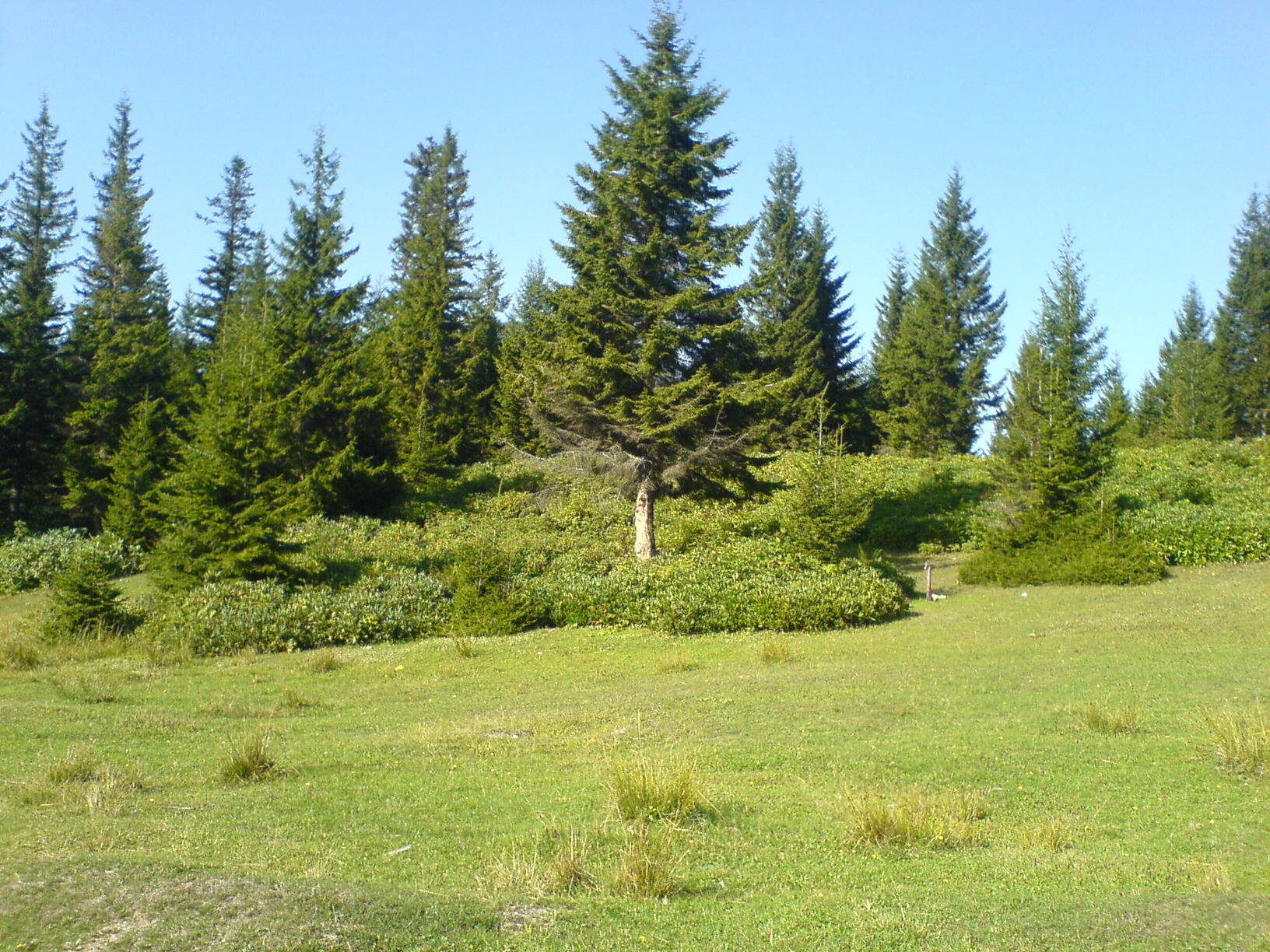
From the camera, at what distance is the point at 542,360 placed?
27578 mm

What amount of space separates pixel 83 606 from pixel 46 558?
13937 mm

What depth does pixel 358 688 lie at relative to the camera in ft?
49.8

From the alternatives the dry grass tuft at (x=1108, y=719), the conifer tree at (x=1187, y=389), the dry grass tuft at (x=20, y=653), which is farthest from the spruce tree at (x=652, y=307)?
the conifer tree at (x=1187, y=389)

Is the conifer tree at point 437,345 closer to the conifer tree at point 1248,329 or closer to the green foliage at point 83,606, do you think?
the green foliage at point 83,606

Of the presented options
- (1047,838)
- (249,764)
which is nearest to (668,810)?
(1047,838)

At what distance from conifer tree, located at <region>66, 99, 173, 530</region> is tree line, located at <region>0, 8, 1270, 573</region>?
137 millimetres

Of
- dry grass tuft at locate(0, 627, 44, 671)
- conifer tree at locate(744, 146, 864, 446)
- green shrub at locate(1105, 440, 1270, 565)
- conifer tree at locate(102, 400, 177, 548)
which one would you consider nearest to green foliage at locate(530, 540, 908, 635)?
green shrub at locate(1105, 440, 1270, 565)

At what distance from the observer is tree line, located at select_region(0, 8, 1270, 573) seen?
2544 cm

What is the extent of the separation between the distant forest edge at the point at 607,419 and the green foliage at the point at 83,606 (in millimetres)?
118

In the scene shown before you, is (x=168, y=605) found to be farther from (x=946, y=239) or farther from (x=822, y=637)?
(x=946, y=239)

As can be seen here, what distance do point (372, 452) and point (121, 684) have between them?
22.9 m

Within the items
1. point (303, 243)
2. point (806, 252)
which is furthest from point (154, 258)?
point (806, 252)

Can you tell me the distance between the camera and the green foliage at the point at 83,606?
1964 cm

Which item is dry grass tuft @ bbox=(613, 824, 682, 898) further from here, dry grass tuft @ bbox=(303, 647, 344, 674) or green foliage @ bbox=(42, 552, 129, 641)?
green foliage @ bbox=(42, 552, 129, 641)
